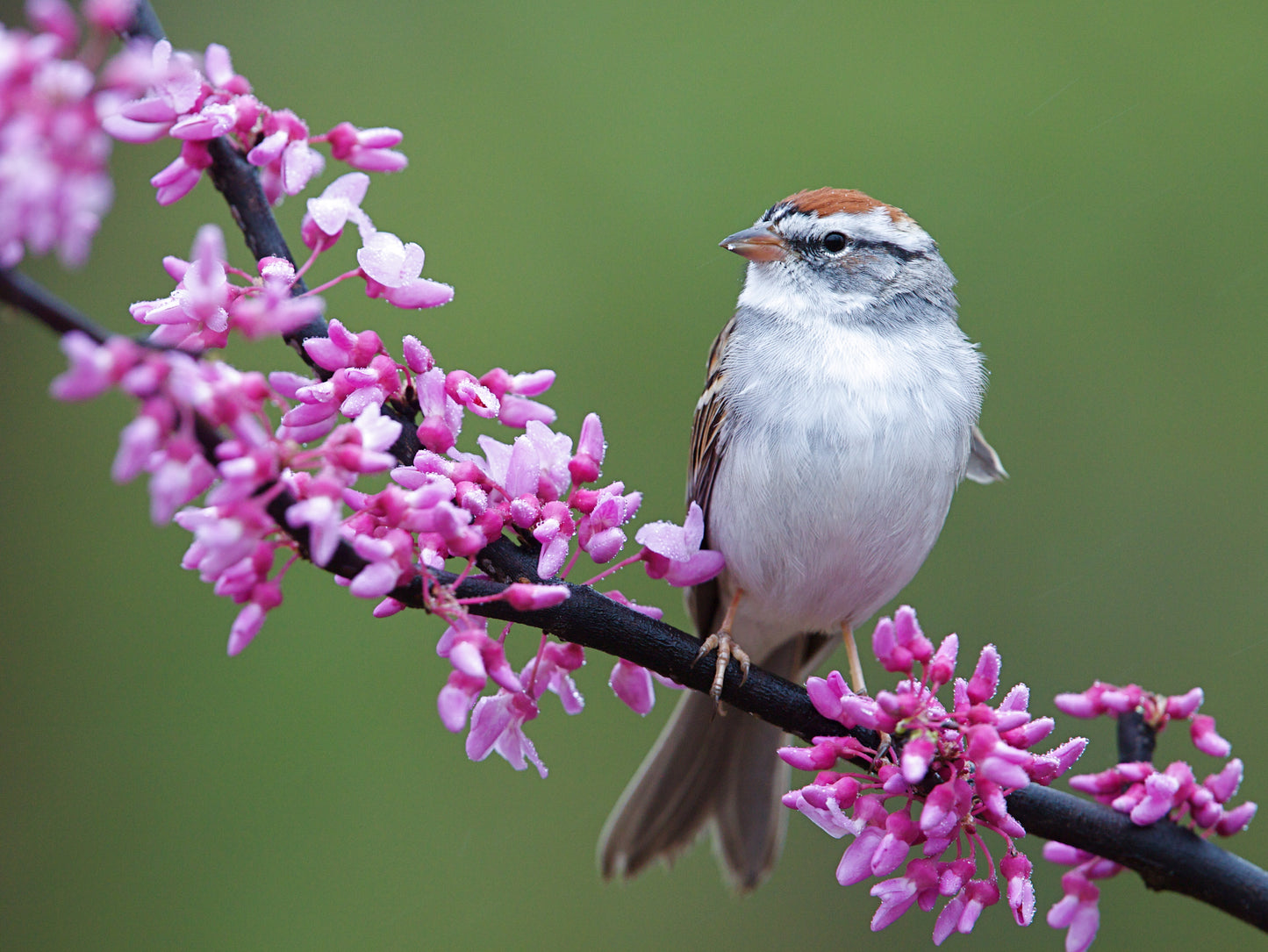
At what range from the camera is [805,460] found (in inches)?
86.8

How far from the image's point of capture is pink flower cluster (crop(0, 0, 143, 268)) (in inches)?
32.4

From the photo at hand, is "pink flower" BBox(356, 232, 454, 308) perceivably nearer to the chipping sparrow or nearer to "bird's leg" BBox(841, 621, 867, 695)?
the chipping sparrow

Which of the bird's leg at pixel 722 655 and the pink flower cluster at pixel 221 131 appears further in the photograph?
the bird's leg at pixel 722 655

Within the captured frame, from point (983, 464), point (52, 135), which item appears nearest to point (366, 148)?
point (52, 135)

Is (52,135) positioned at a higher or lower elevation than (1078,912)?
higher

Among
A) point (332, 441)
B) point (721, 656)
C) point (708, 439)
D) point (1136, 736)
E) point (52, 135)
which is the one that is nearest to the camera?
point (52, 135)

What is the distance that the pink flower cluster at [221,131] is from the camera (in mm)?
1345

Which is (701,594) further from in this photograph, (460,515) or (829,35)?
(829,35)

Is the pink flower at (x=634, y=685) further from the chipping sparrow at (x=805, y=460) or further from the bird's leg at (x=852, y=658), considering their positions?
the bird's leg at (x=852, y=658)

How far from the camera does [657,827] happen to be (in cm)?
242

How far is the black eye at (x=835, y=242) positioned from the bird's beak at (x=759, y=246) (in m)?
0.09

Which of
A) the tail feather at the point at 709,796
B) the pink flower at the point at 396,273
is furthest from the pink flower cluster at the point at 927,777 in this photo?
the tail feather at the point at 709,796

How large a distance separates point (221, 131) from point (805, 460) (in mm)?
1199

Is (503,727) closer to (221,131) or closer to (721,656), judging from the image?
(721,656)
